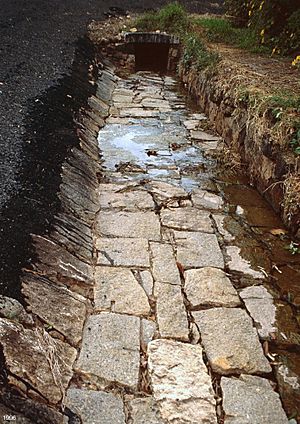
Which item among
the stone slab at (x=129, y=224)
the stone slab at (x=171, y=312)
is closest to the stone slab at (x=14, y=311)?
the stone slab at (x=171, y=312)

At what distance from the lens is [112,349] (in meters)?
2.82

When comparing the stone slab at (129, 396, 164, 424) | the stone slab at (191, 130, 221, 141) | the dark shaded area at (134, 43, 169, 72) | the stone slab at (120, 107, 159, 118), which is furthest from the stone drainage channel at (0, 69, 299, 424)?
the dark shaded area at (134, 43, 169, 72)

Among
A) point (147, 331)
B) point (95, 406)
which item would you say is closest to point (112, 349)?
point (147, 331)

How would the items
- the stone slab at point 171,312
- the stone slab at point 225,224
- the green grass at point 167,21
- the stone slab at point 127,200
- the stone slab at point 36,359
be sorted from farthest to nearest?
the green grass at point 167,21
the stone slab at point 127,200
the stone slab at point 225,224
the stone slab at point 171,312
the stone slab at point 36,359

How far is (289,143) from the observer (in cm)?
446

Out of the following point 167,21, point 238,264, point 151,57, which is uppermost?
point 167,21

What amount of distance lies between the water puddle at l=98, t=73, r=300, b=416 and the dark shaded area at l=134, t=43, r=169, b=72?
5.17 ft

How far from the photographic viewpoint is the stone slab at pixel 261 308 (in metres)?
3.17

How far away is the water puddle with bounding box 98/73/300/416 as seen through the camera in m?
3.26

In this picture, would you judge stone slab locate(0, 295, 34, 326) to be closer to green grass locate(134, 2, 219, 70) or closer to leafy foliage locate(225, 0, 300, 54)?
leafy foliage locate(225, 0, 300, 54)

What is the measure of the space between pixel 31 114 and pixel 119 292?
2901 millimetres

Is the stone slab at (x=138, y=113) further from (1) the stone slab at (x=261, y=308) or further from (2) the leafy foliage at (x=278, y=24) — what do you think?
(1) the stone slab at (x=261, y=308)

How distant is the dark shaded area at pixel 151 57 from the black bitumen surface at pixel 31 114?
1.39 meters

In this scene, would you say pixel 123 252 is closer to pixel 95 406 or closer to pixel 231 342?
pixel 231 342
